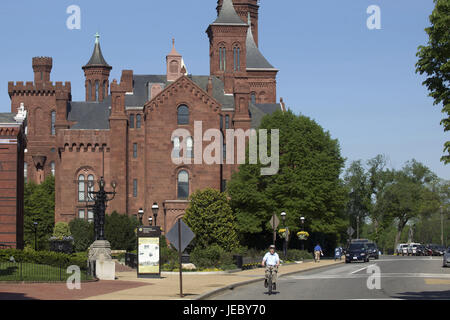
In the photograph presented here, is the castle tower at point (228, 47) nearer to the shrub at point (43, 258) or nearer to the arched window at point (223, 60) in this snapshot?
the arched window at point (223, 60)

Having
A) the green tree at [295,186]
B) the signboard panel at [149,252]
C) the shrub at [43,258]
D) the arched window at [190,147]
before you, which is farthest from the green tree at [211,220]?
the signboard panel at [149,252]

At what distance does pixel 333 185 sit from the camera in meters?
72.2

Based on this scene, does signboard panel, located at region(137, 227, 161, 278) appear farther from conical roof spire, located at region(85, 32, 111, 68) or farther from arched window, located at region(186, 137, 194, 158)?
conical roof spire, located at region(85, 32, 111, 68)

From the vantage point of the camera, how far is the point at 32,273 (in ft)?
109

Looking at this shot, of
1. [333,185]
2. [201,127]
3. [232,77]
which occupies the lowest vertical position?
[333,185]

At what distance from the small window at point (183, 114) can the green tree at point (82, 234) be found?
14227mm

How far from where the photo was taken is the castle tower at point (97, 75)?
115 metres

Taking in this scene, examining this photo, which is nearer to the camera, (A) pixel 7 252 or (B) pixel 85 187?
(A) pixel 7 252

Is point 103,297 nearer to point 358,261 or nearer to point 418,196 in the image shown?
point 358,261

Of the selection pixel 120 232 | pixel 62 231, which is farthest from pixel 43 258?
pixel 62 231

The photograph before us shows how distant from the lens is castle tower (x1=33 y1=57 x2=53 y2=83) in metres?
120

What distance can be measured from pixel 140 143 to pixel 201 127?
21.8 ft
